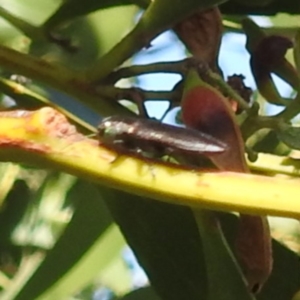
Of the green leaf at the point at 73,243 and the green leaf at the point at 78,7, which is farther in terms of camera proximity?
the green leaf at the point at 73,243

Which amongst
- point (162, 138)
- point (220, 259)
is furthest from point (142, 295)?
point (162, 138)

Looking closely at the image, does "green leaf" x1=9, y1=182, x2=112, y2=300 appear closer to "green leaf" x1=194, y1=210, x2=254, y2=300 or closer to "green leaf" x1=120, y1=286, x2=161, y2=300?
"green leaf" x1=120, y1=286, x2=161, y2=300

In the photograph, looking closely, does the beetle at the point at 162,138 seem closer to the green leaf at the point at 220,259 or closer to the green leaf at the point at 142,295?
the green leaf at the point at 220,259

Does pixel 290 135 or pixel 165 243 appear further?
pixel 165 243

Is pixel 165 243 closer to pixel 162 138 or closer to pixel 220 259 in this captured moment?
pixel 220 259

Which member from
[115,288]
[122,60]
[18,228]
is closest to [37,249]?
[18,228]

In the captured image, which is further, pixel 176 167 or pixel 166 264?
pixel 166 264

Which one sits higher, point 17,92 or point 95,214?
point 17,92

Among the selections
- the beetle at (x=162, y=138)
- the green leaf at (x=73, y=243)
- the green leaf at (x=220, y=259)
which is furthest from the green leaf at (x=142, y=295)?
the beetle at (x=162, y=138)

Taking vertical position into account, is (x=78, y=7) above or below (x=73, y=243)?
above

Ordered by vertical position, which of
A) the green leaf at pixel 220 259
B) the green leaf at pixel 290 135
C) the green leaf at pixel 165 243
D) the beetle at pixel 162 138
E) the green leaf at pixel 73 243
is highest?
the beetle at pixel 162 138

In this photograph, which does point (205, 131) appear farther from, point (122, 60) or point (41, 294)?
point (41, 294)
